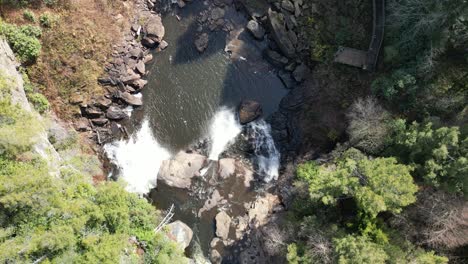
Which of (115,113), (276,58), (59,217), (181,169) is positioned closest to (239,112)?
(276,58)

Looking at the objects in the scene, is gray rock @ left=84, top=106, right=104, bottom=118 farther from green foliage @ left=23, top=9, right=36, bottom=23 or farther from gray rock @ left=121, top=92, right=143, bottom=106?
green foliage @ left=23, top=9, right=36, bottom=23

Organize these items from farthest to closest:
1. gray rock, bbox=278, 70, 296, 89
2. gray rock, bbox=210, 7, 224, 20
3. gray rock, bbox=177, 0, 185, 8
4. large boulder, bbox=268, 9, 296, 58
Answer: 1. gray rock, bbox=177, 0, 185, 8
2. gray rock, bbox=210, 7, 224, 20
3. gray rock, bbox=278, 70, 296, 89
4. large boulder, bbox=268, 9, 296, 58

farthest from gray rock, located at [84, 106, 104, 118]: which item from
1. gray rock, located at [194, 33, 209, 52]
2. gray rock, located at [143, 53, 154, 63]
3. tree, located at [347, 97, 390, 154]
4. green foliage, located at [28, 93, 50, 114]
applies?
tree, located at [347, 97, 390, 154]

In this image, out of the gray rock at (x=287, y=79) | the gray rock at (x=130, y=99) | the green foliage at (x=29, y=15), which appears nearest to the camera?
the green foliage at (x=29, y=15)

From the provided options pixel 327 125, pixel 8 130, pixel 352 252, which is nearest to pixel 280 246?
pixel 352 252

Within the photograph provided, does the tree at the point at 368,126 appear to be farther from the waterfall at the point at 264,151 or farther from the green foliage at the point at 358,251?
the waterfall at the point at 264,151

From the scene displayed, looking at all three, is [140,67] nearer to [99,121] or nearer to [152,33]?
[152,33]

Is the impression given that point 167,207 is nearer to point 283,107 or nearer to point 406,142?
point 283,107

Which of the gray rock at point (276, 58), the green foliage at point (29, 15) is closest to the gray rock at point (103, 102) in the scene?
the green foliage at point (29, 15)
